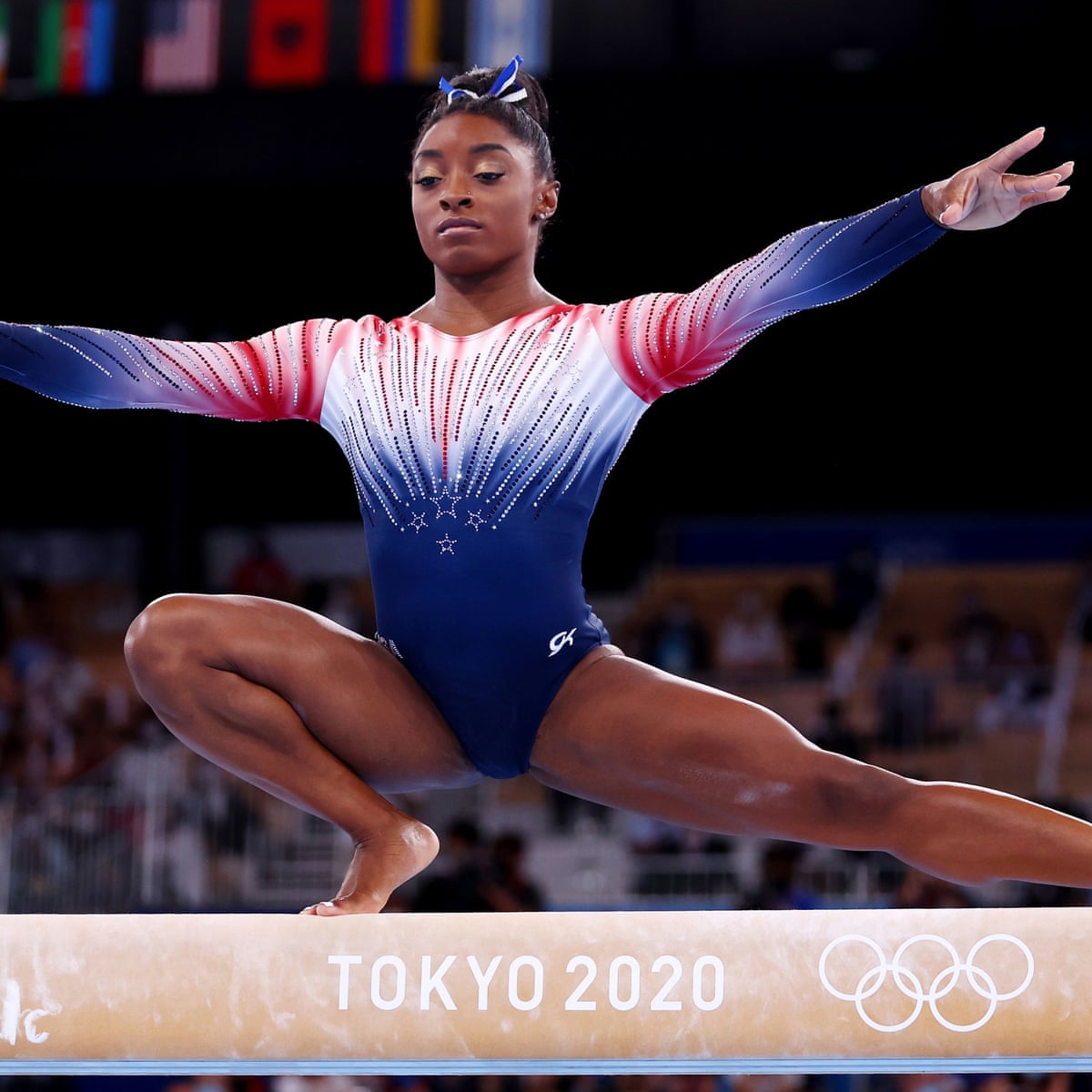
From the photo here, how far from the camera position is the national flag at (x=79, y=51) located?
920 cm

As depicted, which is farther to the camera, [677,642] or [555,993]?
[677,642]

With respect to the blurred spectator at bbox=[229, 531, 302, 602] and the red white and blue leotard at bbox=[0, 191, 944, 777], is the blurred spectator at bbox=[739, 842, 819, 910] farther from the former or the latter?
the blurred spectator at bbox=[229, 531, 302, 602]

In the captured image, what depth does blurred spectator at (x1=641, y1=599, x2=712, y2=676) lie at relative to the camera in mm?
10867

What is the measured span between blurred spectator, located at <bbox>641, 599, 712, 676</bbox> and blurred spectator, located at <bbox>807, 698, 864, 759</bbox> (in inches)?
58.1

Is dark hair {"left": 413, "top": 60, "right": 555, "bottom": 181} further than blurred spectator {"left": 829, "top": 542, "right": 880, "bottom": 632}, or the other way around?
blurred spectator {"left": 829, "top": 542, "right": 880, "bottom": 632}

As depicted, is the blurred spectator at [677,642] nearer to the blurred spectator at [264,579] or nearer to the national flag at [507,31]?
the blurred spectator at [264,579]

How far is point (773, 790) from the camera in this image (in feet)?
9.89

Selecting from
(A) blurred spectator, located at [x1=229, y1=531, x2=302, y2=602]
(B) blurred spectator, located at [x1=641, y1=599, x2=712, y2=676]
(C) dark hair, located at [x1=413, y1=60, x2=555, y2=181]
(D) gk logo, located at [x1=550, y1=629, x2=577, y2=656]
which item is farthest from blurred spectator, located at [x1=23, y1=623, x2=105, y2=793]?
(D) gk logo, located at [x1=550, y1=629, x2=577, y2=656]

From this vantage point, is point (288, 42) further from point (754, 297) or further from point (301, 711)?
point (301, 711)

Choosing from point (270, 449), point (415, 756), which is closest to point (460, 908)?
point (415, 756)

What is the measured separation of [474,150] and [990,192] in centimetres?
108

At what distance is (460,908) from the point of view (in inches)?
297

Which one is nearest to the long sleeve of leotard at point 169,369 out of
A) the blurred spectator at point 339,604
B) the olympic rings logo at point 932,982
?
the olympic rings logo at point 932,982

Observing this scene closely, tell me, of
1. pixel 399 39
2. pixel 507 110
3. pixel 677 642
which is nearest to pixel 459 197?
pixel 507 110
